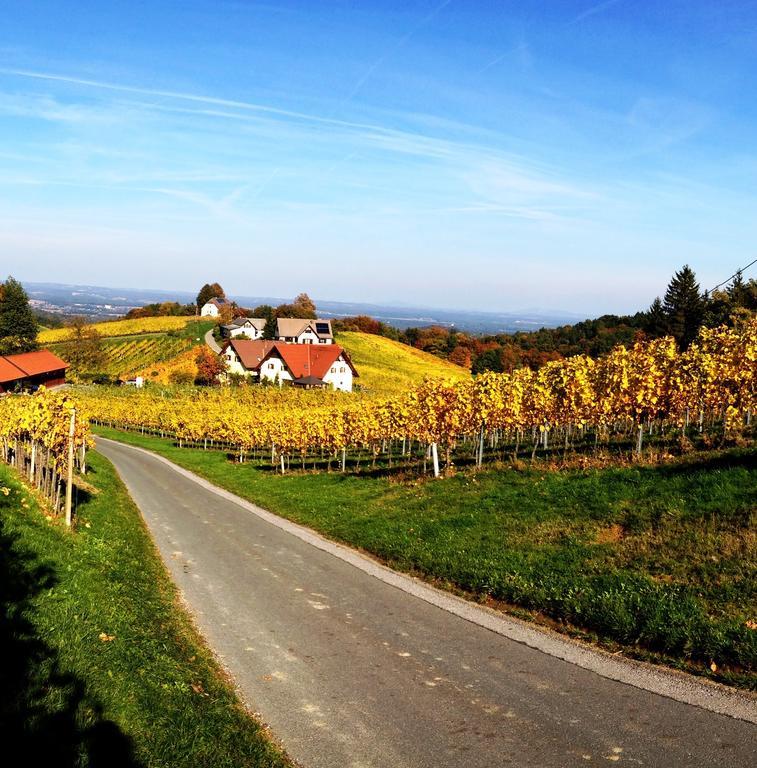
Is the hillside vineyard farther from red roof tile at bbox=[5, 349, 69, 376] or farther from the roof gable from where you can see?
the roof gable

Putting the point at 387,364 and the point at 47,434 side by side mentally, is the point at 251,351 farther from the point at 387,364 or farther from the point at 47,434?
the point at 47,434

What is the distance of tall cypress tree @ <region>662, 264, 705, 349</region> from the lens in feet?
302

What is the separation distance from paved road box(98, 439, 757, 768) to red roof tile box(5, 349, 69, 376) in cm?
9141

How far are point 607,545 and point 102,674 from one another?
11771 millimetres

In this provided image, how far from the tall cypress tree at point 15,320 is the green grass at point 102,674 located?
395ft

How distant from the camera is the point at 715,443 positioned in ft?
76.7

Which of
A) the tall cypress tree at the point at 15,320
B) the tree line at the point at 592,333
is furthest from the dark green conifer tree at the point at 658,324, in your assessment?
the tall cypress tree at the point at 15,320

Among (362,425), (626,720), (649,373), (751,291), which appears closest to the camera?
(626,720)

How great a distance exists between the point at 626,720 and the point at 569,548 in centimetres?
717

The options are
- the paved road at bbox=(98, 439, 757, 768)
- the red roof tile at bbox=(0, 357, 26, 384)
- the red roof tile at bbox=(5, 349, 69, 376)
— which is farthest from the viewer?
the red roof tile at bbox=(5, 349, 69, 376)

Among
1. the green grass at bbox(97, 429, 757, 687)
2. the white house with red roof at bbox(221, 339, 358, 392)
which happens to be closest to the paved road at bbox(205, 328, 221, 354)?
the white house with red roof at bbox(221, 339, 358, 392)

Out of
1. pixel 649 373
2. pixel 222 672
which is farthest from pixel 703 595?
pixel 649 373

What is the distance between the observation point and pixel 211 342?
449ft

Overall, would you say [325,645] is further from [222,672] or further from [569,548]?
[569,548]
